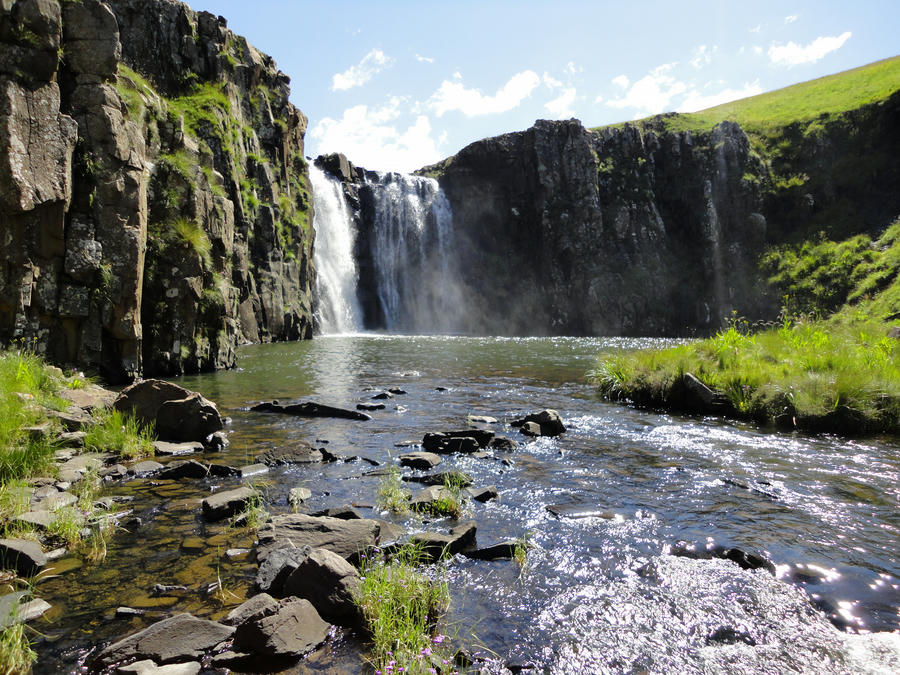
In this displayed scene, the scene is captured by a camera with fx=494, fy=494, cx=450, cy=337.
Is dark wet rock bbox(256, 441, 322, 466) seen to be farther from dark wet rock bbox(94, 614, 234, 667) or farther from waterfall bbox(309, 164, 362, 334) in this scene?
waterfall bbox(309, 164, 362, 334)

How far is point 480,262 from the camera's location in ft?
228

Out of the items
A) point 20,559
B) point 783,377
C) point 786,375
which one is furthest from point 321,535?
point 786,375

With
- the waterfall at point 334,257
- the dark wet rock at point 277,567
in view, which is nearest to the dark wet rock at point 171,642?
the dark wet rock at point 277,567

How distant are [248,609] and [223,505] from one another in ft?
9.72

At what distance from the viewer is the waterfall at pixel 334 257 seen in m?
55.1

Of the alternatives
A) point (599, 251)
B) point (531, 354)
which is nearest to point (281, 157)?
point (531, 354)

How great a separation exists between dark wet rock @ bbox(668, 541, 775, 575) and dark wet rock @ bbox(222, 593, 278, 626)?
16.1ft

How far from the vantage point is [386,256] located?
61.3 m

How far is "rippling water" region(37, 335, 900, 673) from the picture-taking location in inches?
180

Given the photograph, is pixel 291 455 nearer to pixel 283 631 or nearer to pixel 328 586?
pixel 328 586

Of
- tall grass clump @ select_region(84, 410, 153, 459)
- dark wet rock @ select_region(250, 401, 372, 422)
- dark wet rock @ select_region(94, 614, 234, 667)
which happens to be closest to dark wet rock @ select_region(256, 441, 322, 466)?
tall grass clump @ select_region(84, 410, 153, 459)

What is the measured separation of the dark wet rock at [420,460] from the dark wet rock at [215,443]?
4.25 meters

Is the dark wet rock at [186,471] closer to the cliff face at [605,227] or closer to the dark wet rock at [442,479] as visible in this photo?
the dark wet rock at [442,479]

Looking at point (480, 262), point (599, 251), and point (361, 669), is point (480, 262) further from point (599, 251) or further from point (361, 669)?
point (361, 669)
